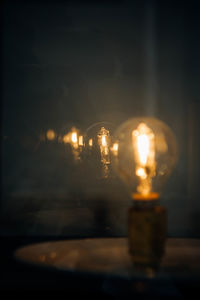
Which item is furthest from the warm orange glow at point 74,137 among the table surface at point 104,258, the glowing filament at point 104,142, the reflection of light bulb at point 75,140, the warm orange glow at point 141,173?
the warm orange glow at point 141,173

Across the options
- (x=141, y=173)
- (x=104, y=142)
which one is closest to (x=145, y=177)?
(x=141, y=173)

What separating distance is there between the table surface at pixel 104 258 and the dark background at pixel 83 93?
2.74ft

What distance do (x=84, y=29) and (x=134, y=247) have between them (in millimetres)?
1301

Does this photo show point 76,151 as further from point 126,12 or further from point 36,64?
point 126,12

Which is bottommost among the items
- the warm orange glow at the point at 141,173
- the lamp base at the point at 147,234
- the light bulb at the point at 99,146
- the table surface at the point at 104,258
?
the table surface at the point at 104,258

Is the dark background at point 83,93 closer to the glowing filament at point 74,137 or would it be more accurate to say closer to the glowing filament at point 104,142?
the glowing filament at point 74,137

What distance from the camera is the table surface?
713mm

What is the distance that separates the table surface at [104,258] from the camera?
71cm

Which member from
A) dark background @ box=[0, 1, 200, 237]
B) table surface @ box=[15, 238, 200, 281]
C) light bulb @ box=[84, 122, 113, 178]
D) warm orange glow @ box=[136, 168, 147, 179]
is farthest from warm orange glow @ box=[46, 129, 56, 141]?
warm orange glow @ box=[136, 168, 147, 179]

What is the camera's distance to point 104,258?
831mm

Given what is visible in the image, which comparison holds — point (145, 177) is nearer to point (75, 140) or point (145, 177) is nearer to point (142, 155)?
point (142, 155)

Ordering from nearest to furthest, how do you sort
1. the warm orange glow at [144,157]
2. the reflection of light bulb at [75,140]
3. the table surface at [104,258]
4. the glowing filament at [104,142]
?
the table surface at [104,258], the warm orange glow at [144,157], the glowing filament at [104,142], the reflection of light bulb at [75,140]

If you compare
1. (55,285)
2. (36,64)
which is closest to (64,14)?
(36,64)

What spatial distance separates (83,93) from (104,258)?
3.83ft
